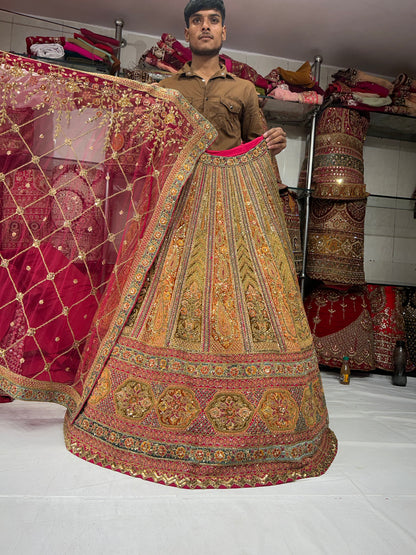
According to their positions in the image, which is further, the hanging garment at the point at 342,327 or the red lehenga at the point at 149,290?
the hanging garment at the point at 342,327

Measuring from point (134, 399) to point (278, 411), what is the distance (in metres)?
0.44

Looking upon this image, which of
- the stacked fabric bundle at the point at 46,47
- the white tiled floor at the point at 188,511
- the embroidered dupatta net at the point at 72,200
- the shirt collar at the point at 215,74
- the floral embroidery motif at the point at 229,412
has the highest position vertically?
the stacked fabric bundle at the point at 46,47

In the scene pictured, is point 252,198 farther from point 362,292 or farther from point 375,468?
point 362,292

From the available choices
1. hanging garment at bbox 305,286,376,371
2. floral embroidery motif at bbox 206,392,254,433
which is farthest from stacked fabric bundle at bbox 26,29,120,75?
floral embroidery motif at bbox 206,392,254,433

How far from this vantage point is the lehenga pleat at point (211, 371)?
1.27m

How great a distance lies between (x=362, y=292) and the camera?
10.4 ft

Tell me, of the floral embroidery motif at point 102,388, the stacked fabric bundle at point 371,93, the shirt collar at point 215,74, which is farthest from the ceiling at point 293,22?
the floral embroidery motif at point 102,388

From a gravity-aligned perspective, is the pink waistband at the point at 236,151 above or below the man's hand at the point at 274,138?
below

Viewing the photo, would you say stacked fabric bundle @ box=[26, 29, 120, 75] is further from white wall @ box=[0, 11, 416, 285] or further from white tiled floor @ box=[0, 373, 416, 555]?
white tiled floor @ box=[0, 373, 416, 555]

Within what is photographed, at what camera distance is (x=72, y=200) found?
152 centimetres

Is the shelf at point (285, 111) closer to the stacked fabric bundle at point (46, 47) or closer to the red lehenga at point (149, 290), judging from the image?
the stacked fabric bundle at point (46, 47)

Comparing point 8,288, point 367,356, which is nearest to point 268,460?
point 8,288

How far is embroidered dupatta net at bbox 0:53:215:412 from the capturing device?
146cm

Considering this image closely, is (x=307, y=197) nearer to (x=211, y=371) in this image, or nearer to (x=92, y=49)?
(x=92, y=49)
